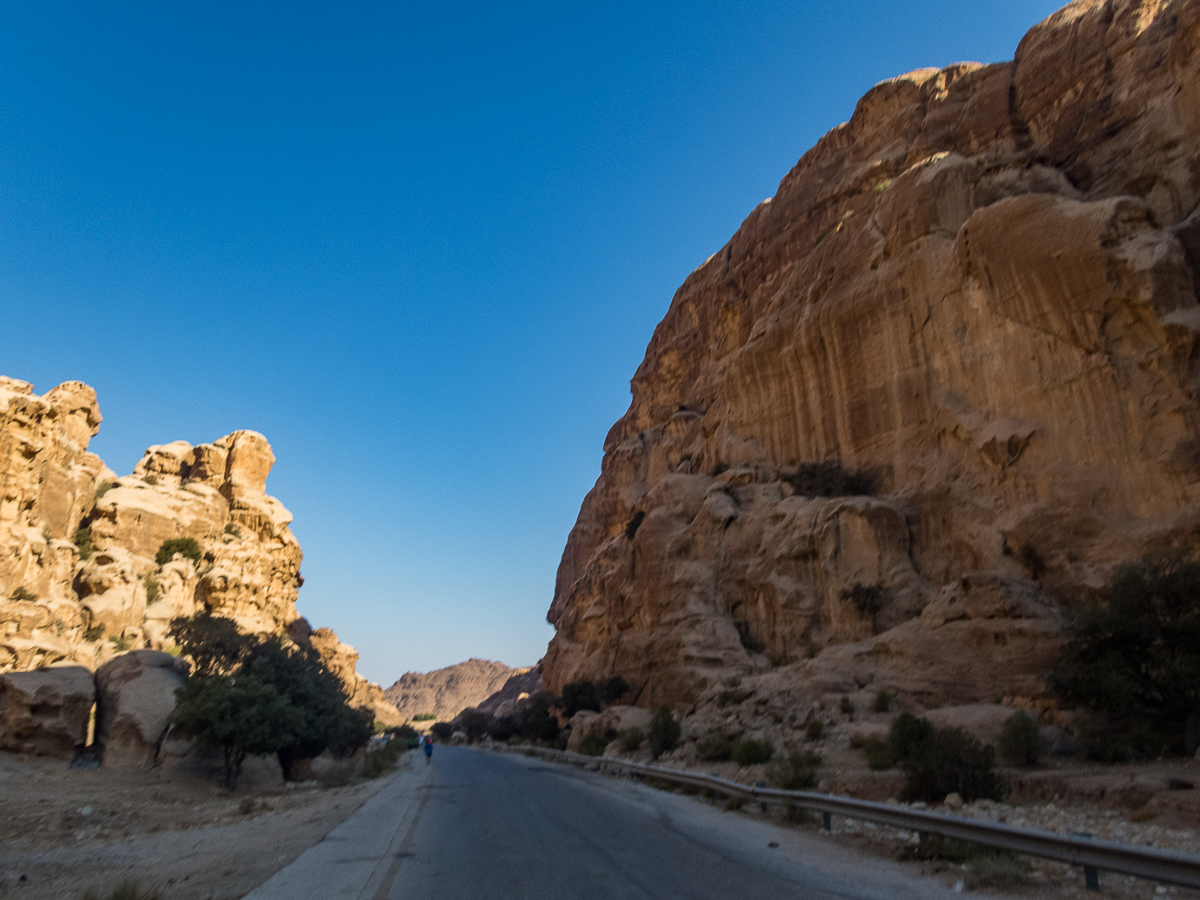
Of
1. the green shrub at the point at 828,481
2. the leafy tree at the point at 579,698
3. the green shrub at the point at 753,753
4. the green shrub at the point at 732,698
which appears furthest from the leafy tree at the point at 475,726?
the green shrub at the point at 753,753

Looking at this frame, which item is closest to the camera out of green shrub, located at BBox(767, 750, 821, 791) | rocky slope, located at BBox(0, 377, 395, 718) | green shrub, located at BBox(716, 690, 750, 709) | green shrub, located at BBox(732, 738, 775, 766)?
green shrub, located at BBox(767, 750, 821, 791)

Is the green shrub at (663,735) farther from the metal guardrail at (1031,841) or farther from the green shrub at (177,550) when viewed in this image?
the green shrub at (177,550)

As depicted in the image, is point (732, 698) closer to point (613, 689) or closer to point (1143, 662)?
point (613, 689)

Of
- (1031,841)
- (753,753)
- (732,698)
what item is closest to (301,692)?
(732,698)

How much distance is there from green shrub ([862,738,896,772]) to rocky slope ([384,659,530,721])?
6054 inches

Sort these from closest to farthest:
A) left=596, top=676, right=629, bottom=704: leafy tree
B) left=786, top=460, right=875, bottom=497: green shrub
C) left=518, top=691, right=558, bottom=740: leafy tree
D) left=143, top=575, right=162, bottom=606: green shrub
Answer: left=786, top=460, right=875, bottom=497: green shrub < left=596, top=676, right=629, bottom=704: leafy tree < left=143, top=575, right=162, bottom=606: green shrub < left=518, top=691, right=558, bottom=740: leafy tree

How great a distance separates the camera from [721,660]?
3036 cm

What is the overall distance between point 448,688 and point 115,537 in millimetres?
141682

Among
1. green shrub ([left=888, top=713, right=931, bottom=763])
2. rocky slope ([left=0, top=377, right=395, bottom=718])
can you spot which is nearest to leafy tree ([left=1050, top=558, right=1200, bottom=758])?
green shrub ([left=888, top=713, right=931, bottom=763])

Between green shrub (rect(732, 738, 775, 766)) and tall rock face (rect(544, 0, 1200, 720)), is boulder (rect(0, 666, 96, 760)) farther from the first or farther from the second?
tall rock face (rect(544, 0, 1200, 720))

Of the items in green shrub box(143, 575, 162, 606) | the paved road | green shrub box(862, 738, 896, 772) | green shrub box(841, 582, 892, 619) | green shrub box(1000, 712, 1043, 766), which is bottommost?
the paved road

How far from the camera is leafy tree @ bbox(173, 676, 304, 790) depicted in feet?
62.5

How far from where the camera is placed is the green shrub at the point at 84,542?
39219mm

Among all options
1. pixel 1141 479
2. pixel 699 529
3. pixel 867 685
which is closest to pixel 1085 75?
pixel 1141 479
